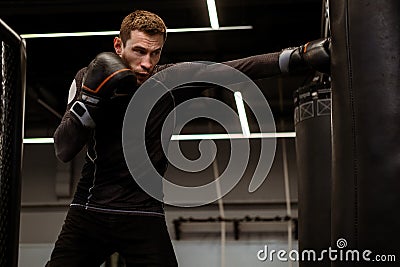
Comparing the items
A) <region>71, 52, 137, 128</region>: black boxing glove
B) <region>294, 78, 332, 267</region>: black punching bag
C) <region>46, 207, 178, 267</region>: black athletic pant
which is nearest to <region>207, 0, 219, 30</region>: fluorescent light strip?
<region>294, 78, 332, 267</region>: black punching bag

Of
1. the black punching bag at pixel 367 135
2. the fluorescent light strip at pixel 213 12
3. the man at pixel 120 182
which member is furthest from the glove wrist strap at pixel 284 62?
the fluorescent light strip at pixel 213 12

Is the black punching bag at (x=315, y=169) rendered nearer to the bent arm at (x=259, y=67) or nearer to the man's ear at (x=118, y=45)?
the bent arm at (x=259, y=67)

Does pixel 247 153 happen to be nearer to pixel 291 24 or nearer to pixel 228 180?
pixel 228 180

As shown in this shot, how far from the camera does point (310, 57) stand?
89.5 inches

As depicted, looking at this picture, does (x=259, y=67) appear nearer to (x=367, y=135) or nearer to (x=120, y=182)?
(x=367, y=135)

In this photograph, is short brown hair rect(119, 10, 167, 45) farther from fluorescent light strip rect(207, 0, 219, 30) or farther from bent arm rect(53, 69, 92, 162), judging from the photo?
fluorescent light strip rect(207, 0, 219, 30)

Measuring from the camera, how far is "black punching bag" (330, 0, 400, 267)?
1.99m

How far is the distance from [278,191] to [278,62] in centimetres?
832

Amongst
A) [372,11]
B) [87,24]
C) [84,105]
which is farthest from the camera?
[87,24]

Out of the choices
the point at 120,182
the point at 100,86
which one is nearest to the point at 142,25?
the point at 100,86

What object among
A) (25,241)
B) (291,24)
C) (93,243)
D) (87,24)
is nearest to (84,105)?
(93,243)

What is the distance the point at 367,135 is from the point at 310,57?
391 millimetres

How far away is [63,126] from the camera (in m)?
2.35

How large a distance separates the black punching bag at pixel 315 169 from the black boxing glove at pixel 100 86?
1.50 m
